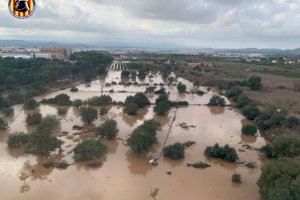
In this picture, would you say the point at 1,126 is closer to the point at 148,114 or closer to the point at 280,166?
the point at 148,114

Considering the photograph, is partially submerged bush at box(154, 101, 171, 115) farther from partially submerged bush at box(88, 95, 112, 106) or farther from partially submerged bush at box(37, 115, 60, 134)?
partially submerged bush at box(37, 115, 60, 134)

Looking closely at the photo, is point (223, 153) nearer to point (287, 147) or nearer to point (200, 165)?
point (200, 165)

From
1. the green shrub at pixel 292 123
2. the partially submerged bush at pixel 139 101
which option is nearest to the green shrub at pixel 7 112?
the partially submerged bush at pixel 139 101

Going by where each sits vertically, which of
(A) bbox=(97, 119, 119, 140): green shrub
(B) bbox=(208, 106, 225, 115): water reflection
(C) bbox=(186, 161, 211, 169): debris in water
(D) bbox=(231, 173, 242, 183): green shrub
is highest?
(A) bbox=(97, 119, 119, 140): green shrub

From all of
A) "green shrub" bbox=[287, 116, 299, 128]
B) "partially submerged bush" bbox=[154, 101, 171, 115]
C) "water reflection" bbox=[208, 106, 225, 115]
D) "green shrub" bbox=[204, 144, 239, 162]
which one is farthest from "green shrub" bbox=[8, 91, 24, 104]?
"green shrub" bbox=[287, 116, 299, 128]

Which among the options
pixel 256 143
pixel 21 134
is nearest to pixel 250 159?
pixel 256 143

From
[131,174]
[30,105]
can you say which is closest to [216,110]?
[131,174]
